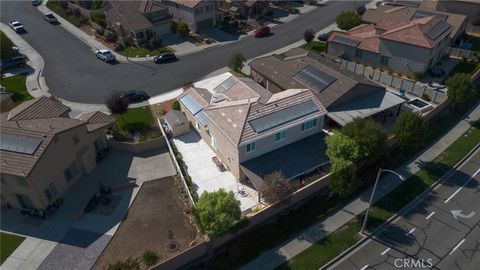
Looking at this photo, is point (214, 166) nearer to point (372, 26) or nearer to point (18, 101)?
point (18, 101)

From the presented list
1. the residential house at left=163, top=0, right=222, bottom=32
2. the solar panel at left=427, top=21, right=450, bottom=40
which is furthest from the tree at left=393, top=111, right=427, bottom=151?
the residential house at left=163, top=0, right=222, bottom=32

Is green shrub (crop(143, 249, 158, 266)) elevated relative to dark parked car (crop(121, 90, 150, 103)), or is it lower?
lower

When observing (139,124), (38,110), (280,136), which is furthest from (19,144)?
(280,136)

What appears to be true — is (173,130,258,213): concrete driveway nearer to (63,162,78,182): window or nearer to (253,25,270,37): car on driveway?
(63,162,78,182): window

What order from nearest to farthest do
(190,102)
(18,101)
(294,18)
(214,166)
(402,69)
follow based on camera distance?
(214,166) < (190,102) < (18,101) < (402,69) < (294,18)

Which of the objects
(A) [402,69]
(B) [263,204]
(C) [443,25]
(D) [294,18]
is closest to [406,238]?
(B) [263,204]
